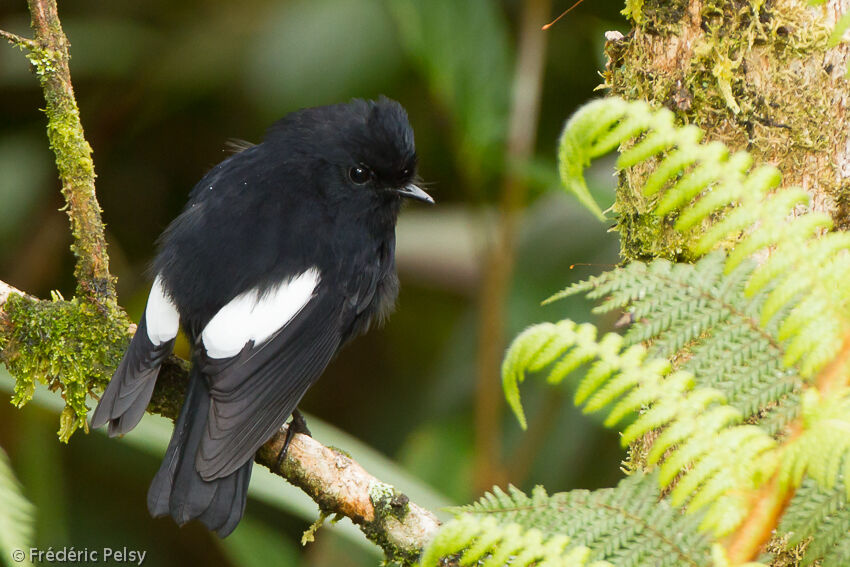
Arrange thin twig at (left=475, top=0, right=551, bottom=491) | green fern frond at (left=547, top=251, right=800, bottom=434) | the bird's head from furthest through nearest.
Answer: thin twig at (left=475, top=0, right=551, bottom=491), the bird's head, green fern frond at (left=547, top=251, right=800, bottom=434)

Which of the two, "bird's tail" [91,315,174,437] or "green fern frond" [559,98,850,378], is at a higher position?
"bird's tail" [91,315,174,437]

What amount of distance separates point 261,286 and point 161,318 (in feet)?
0.88

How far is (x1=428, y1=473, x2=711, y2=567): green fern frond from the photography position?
3.31 feet

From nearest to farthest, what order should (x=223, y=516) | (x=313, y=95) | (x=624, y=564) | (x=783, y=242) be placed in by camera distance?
(x=783, y=242) < (x=624, y=564) < (x=223, y=516) < (x=313, y=95)

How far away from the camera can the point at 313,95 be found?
13.8ft

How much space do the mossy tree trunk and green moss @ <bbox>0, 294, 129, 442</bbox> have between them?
1.45m

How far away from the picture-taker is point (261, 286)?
7.72 feet

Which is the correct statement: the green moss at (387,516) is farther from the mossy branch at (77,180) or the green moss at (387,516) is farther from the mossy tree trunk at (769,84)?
the mossy branch at (77,180)

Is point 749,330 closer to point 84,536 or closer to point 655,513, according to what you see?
point 655,513

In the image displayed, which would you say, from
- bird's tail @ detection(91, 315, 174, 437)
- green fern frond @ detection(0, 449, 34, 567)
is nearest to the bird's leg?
bird's tail @ detection(91, 315, 174, 437)

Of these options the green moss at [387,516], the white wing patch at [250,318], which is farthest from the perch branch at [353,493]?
the white wing patch at [250,318]

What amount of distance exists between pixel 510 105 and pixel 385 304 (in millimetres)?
1165

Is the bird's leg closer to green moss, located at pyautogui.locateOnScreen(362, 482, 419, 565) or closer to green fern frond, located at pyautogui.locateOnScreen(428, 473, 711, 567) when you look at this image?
green moss, located at pyautogui.locateOnScreen(362, 482, 419, 565)

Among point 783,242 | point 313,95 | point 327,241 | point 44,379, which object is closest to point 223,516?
point 44,379
